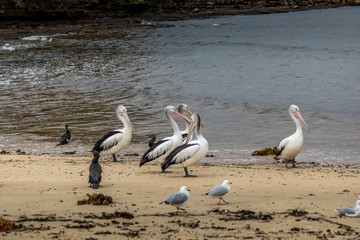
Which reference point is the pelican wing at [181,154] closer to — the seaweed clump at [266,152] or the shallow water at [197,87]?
the shallow water at [197,87]

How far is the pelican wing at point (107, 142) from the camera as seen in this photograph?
11.1m

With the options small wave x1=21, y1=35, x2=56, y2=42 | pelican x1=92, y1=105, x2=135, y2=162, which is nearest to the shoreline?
small wave x1=21, y1=35, x2=56, y2=42

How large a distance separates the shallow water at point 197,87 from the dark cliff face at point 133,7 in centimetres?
1275

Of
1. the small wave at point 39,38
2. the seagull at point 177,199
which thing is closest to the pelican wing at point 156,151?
the seagull at point 177,199

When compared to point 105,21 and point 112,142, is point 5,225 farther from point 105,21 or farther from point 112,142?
point 105,21

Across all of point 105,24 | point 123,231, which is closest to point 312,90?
point 123,231

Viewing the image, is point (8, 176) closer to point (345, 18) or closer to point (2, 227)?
point (2, 227)

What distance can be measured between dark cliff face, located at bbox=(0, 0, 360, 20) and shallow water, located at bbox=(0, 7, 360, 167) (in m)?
12.8

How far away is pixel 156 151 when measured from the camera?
33.1 ft

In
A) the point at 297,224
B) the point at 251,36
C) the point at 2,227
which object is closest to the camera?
the point at 2,227

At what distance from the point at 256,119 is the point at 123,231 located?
10499mm

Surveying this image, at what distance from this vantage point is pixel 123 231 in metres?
5.98

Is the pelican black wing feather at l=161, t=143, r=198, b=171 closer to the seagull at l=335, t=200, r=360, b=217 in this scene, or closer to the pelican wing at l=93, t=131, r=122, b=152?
the pelican wing at l=93, t=131, r=122, b=152

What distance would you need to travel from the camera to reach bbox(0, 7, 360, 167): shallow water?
45.6 feet
